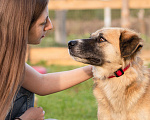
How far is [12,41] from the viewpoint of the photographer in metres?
2.11

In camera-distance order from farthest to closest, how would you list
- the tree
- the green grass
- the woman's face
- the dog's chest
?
the tree < the green grass < the dog's chest < the woman's face

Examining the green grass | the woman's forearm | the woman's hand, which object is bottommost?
the green grass

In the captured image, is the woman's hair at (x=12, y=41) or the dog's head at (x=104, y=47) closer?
the woman's hair at (x=12, y=41)

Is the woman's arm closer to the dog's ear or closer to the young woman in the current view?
the young woman

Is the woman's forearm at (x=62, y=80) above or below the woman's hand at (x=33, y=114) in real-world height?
above

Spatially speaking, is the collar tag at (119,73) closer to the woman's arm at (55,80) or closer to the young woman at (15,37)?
the woman's arm at (55,80)


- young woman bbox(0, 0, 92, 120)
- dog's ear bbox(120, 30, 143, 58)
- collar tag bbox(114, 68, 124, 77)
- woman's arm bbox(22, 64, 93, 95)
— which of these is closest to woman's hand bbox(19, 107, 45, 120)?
young woman bbox(0, 0, 92, 120)

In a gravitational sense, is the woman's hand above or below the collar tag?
below

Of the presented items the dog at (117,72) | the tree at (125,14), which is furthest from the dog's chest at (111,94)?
the tree at (125,14)

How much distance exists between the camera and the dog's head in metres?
2.80

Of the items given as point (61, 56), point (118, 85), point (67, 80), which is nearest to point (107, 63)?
point (118, 85)

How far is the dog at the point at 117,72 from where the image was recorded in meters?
2.71

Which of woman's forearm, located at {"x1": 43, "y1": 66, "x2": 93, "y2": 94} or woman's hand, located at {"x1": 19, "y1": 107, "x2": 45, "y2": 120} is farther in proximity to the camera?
woman's forearm, located at {"x1": 43, "y1": 66, "x2": 93, "y2": 94}

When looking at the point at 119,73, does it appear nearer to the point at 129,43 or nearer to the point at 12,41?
the point at 129,43
